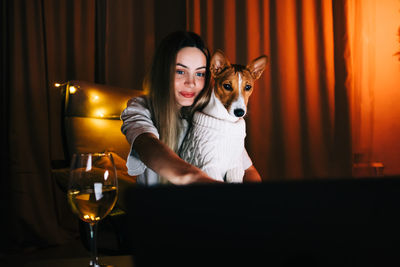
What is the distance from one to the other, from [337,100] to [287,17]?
2.30 ft

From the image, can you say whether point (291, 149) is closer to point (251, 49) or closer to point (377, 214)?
point (251, 49)

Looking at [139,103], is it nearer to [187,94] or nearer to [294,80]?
[187,94]

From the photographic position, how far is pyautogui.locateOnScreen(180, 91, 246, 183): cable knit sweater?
97 cm

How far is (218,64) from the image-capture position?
125 centimetres

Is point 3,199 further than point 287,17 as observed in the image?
No

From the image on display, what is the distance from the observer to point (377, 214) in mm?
291

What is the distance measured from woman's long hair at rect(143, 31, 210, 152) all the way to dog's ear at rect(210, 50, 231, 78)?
0.09 metres

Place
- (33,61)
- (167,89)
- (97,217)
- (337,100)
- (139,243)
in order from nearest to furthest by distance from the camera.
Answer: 1. (139,243)
2. (97,217)
3. (167,89)
4. (33,61)
5. (337,100)

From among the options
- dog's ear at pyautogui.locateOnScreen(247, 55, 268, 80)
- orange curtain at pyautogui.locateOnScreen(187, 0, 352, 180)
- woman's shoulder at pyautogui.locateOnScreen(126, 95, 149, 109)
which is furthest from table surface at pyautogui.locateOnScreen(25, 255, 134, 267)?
orange curtain at pyautogui.locateOnScreen(187, 0, 352, 180)

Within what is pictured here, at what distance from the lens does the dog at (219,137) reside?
97 centimetres

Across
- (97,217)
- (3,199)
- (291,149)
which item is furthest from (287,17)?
(3,199)

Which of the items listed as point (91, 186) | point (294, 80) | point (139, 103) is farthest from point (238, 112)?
point (294, 80)

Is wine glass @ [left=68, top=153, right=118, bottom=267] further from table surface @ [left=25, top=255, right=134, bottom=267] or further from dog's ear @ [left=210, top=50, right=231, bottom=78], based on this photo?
dog's ear @ [left=210, top=50, right=231, bottom=78]

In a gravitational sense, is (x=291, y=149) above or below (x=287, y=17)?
below
